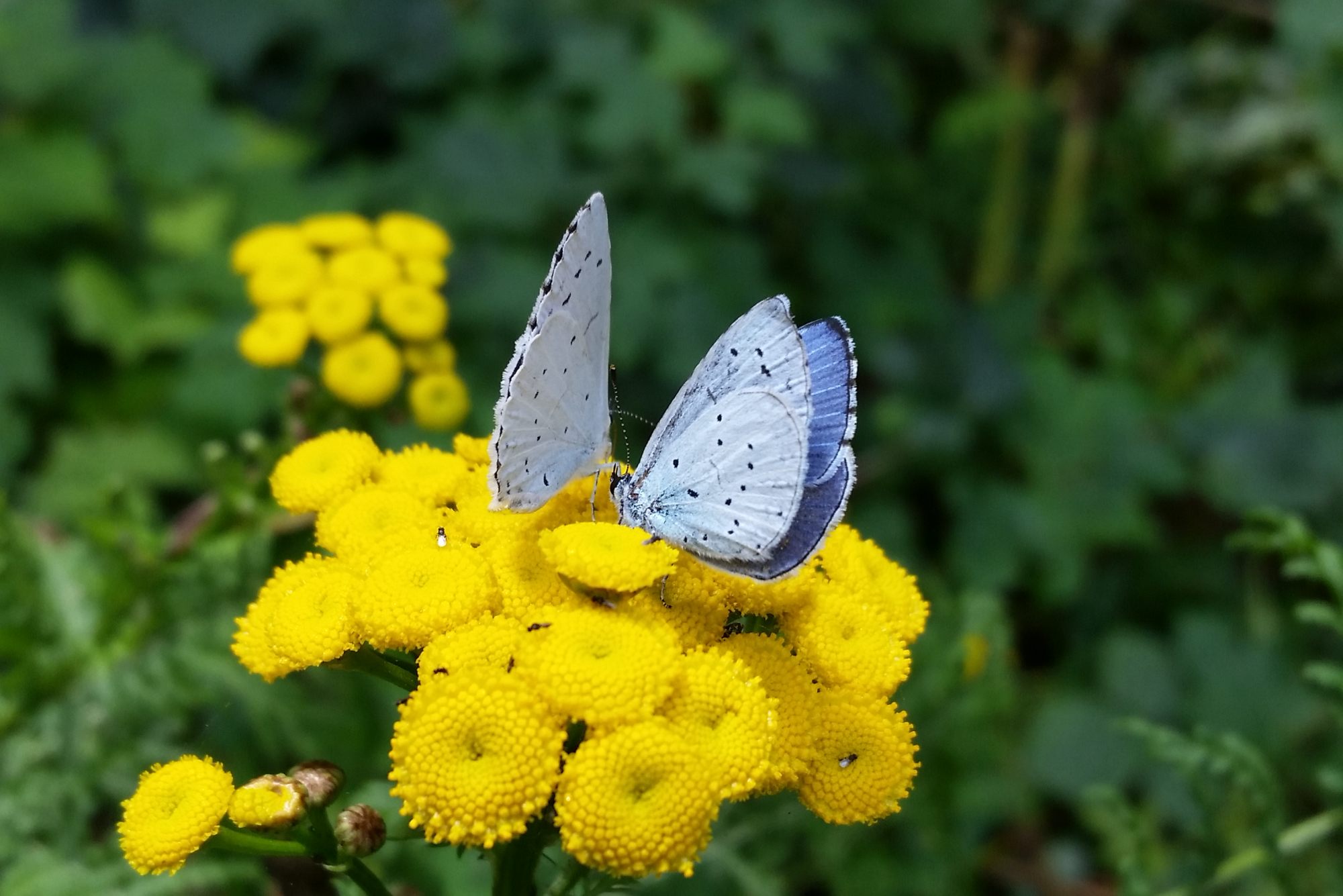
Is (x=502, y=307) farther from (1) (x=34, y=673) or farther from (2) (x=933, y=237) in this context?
(2) (x=933, y=237)

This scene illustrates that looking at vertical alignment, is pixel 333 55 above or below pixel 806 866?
above

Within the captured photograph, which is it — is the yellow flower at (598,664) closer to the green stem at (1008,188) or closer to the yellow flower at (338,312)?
the yellow flower at (338,312)

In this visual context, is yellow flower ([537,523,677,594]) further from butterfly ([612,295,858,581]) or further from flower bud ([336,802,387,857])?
flower bud ([336,802,387,857])

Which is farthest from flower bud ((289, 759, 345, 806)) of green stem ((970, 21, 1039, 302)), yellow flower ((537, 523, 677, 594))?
green stem ((970, 21, 1039, 302))

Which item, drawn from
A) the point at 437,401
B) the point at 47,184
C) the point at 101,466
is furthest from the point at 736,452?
the point at 47,184

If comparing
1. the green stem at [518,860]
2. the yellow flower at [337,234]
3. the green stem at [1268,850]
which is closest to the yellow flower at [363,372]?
the yellow flower at [337,234]

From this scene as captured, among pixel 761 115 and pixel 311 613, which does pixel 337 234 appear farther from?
pixel 761 115

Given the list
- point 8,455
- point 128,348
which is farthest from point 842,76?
point 8,455
